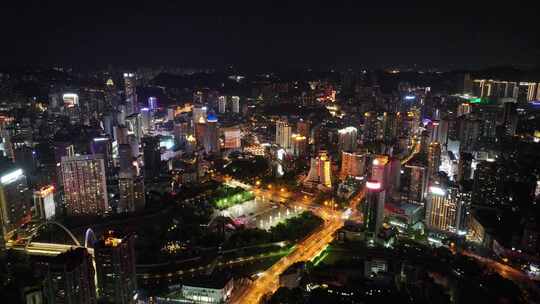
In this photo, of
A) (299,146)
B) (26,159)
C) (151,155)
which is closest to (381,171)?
(299,146)

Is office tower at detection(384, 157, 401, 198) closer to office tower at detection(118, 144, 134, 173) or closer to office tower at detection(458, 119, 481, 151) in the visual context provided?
office tower at detection(458, 119, 481, 151)

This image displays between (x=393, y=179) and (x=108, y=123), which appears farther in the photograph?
(x=108, y=123)

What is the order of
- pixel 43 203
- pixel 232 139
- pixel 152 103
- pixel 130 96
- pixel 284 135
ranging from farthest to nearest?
pixel 152 103 → pixel 130 96 → pixel 232 139 → pixel 284 135 → pixel 43 203

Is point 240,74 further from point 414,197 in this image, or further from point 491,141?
point 414,197

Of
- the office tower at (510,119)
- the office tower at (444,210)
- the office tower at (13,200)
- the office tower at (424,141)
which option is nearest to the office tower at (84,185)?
the office tower at (13,200)

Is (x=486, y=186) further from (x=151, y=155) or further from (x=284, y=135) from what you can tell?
(x=151, y=155)

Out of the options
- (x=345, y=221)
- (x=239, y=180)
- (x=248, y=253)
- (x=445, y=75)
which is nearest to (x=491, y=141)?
(x=345, y=221)

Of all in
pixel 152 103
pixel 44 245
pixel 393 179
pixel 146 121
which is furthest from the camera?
pixel 152 103

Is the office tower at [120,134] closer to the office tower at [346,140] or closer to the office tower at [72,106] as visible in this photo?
the office tower at [72,106]
